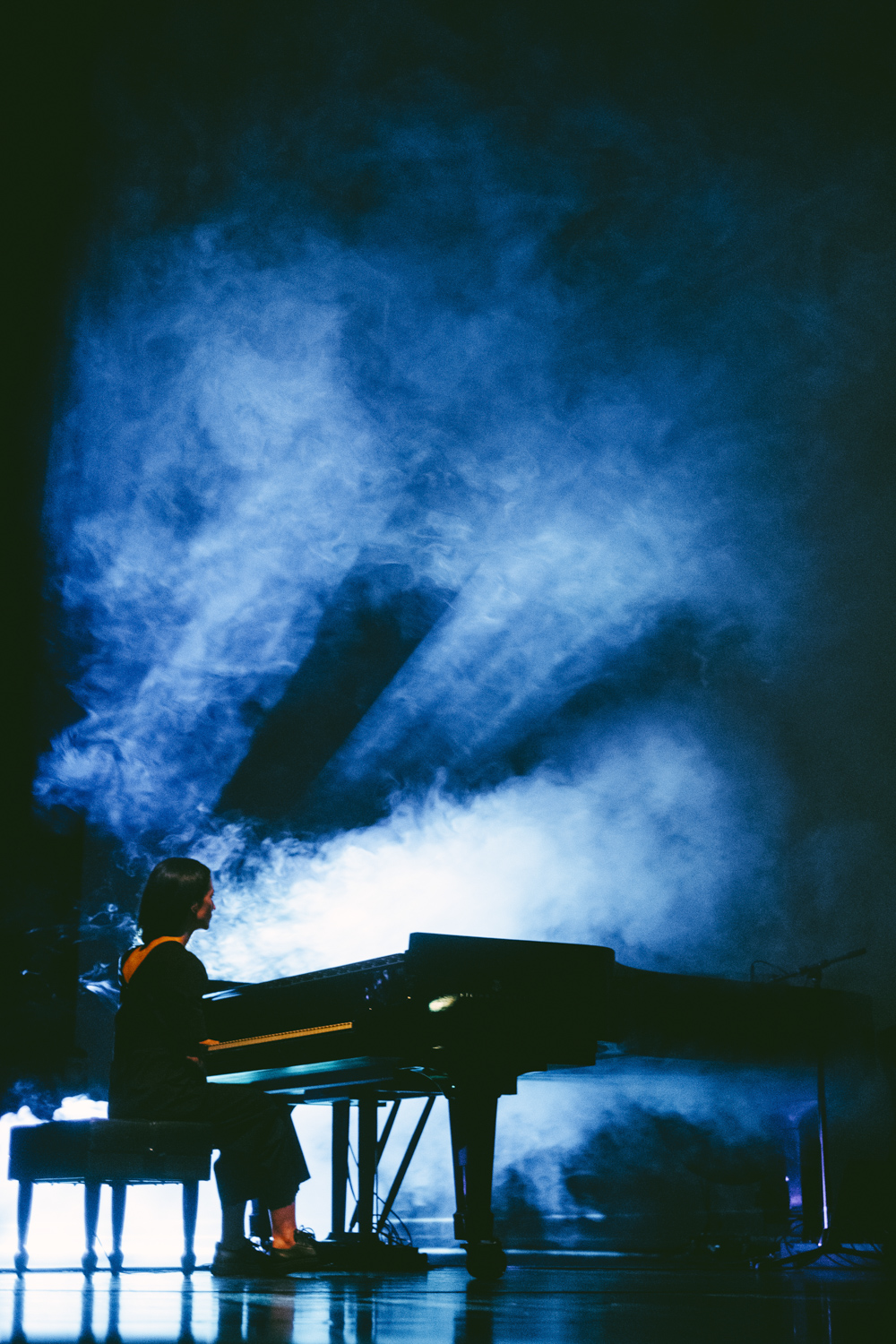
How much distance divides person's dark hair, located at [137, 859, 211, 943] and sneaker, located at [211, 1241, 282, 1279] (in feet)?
2.66

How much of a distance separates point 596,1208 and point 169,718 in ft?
9.48

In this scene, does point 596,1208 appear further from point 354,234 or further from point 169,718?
point 354,234

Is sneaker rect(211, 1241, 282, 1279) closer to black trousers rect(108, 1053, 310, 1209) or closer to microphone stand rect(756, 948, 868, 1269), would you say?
black trousers rect(108, 1053, 310, 1209)

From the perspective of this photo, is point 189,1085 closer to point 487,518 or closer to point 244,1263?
point 244,1263

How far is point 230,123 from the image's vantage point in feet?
16.8

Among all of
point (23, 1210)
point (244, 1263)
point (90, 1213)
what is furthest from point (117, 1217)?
point (244, 1263)

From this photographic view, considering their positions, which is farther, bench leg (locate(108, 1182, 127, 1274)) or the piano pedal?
bench leg (locate(108, 1182, 127, 1274))

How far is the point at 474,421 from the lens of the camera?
5699 mm

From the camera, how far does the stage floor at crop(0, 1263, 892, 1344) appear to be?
1.61 meters

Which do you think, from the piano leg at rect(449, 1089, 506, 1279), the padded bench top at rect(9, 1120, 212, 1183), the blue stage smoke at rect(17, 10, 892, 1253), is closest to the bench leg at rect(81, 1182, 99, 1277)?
the padded bench top at rect(9, 1120, 212, 1183)

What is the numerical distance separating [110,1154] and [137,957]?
512mm

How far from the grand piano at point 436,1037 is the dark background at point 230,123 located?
2.06m

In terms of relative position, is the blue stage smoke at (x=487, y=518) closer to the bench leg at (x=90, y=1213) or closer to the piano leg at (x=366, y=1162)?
the bench leg at (x=90, y=1213)

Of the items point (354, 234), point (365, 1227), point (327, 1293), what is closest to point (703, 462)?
point (354, 234)
